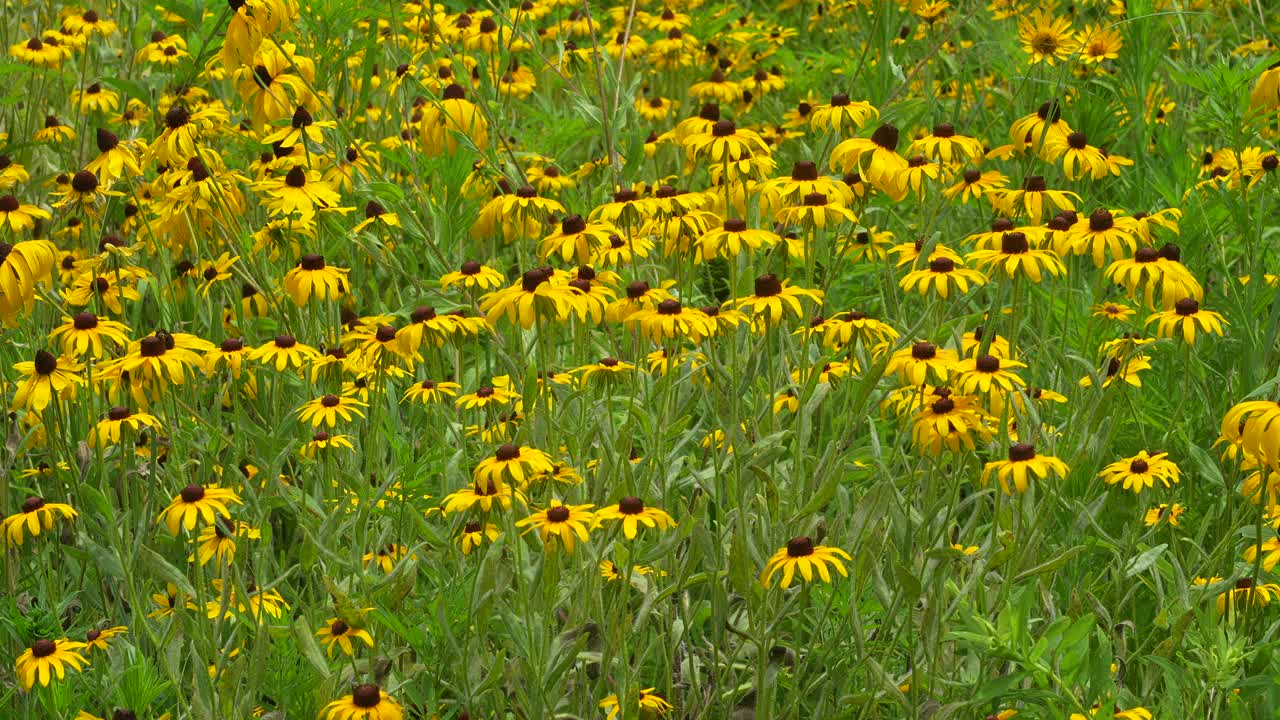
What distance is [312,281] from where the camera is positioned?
3.31 metres

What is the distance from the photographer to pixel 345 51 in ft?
12.5

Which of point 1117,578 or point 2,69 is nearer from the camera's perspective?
point 1117,578

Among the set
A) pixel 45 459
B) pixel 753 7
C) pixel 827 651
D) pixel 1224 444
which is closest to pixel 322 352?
pixel 45 459

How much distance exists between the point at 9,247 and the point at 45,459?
1.36m

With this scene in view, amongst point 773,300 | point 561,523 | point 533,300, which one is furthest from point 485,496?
point 773,300

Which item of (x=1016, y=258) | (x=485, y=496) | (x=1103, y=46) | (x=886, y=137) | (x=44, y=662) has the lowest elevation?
(x=44, y=662)

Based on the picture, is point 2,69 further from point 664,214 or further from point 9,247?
point 664,214

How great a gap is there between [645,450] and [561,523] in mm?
769

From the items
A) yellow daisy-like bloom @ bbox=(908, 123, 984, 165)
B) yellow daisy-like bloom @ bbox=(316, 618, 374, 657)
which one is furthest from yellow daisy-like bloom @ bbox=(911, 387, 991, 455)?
yellow daisy-like bloom @ bbox=(316, 618, 374, 657)

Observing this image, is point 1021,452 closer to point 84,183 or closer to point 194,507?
point 194,507

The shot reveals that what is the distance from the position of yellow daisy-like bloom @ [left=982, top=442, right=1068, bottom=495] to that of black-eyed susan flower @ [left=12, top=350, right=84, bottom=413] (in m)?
1.73

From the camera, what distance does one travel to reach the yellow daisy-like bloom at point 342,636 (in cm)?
278

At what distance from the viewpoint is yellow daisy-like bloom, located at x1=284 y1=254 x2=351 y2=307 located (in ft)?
10.8

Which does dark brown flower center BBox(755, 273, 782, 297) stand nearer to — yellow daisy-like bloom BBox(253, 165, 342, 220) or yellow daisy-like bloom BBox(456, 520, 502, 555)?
yellow daisy-like bloom BBox(456, 520, 502, 555)
